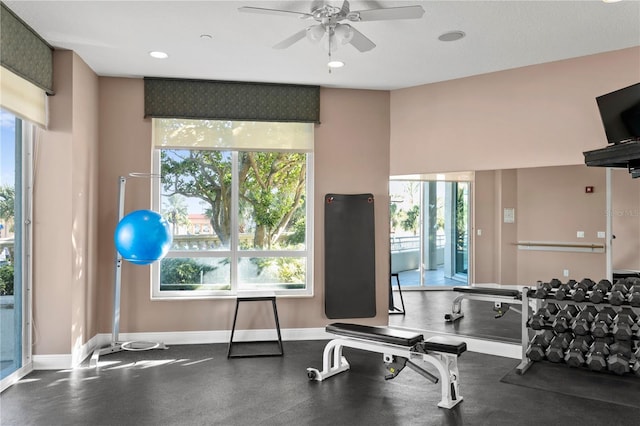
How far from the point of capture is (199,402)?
3.52 m

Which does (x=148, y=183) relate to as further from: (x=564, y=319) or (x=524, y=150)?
(x=564, y=319)

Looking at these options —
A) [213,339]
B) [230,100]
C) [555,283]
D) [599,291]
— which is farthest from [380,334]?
[230,100]

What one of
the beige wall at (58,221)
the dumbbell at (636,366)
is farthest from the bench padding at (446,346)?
the beige wall at (58,221)

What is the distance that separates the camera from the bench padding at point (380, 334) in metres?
3.61

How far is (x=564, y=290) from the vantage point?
4.12m

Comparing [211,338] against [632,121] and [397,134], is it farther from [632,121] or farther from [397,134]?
[632,121]

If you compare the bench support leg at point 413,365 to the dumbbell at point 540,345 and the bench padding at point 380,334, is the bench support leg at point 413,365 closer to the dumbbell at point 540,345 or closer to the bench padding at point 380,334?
the bench padding at point 380,334

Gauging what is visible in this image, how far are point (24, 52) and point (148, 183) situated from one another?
5.87 ft

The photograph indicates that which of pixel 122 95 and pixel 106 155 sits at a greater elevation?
pixel 122 95

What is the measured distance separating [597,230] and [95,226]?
16.3 ft

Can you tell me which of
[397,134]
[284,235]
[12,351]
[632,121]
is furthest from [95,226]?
[632,121]

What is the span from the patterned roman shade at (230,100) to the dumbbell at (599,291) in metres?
3.23

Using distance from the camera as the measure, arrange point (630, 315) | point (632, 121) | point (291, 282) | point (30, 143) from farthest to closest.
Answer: point (291, 282) → point (30, 143) → point (630, 315) → point (632, 121)

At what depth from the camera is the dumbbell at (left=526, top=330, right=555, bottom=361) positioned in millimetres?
4078
